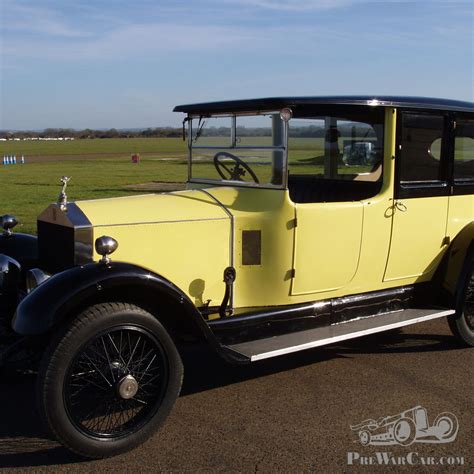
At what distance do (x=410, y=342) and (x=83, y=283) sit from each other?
9.79 feet

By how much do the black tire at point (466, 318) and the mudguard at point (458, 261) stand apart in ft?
0.24

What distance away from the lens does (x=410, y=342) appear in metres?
4.86

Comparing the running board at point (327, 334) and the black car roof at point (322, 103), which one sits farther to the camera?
the black car roof at point (322, 103)

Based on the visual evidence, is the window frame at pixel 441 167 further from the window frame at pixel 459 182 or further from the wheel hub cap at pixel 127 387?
the wheel hub cap at pixel 127 387

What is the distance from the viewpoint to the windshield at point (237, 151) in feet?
A: 12.7

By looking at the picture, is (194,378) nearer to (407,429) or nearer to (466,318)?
(407,429)

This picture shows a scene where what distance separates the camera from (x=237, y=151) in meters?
4.27

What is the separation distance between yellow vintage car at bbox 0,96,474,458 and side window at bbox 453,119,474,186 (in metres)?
0.02

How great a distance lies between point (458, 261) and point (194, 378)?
2.29m

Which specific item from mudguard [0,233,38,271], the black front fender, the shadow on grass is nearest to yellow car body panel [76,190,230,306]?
the black front fender

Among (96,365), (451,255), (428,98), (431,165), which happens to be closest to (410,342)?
(451,255)

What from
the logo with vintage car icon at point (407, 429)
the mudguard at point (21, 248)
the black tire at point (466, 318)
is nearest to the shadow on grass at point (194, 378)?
the black tire at point (466, 318)

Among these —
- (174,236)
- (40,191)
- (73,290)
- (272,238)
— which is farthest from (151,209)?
(40,191)

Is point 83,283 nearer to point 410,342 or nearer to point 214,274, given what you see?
point 214,274
